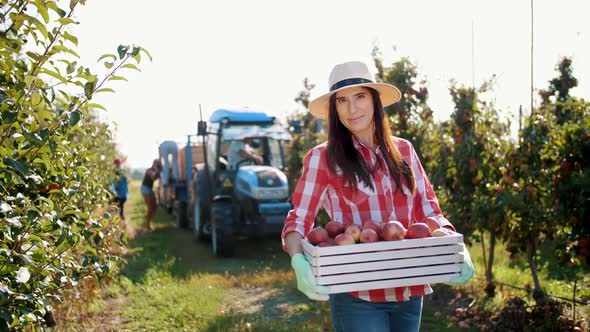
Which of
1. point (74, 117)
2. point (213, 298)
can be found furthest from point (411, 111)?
point (74, 117)

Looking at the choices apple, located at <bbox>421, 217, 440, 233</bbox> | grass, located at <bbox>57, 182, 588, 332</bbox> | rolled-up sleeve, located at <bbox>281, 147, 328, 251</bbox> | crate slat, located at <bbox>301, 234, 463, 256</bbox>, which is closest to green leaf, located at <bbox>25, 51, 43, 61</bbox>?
rolled-up sleeve, located at <bbox>281, 147, 328, 251</bbox>

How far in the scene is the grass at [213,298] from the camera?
4.86 meters

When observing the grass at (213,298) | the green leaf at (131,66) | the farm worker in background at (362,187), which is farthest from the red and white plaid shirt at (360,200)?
the grass at (213,298)

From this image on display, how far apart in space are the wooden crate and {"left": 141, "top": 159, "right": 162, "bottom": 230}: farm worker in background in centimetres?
1076

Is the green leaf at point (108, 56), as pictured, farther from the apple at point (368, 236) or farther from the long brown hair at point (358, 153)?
the apple at point (368, 236)

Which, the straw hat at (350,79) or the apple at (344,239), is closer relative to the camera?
the apple at (344,239)

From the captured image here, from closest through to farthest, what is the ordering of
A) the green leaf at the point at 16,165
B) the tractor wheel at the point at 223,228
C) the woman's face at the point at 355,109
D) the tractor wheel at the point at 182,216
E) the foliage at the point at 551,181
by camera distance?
the green leaf at the point at 16,165, the woman's face at the point at 355,109, the foliage at the point at 551,181, the tractor wheel at the point at 223,228, the tractor wheel at the point at 182,216

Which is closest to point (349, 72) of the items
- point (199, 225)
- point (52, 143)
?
point (52, 143)

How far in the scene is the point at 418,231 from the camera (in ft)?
6.77

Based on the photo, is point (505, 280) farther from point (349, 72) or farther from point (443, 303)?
point (349, 72)

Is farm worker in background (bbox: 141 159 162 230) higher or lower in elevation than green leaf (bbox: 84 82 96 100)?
lower

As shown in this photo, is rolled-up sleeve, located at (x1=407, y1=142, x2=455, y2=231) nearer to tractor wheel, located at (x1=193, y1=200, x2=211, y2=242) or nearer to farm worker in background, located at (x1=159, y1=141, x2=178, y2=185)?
tractor wheel, located at (x1=193, y1=200, x2=211, y2=242)

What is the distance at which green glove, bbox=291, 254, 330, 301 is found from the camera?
185cm

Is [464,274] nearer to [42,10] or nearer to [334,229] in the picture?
[334,229]
